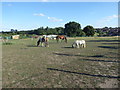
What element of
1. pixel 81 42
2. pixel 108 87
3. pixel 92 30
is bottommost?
pixel 108 87

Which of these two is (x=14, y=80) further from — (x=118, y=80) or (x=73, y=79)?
(x=118, y=80)

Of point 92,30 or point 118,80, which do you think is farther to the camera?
point 92,30

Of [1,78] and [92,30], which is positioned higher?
[92,30]

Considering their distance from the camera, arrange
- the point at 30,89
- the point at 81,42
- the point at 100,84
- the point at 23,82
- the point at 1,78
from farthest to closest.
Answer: the point at 81,42 < the point at 1,78 < the point at 23,82 < the point at 100,84 < the point at 30,89

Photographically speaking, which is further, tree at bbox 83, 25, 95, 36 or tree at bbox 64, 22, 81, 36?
tree at bbox 83, 25, 95, 36

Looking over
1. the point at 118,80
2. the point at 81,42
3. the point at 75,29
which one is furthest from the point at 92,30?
the point at 118,80

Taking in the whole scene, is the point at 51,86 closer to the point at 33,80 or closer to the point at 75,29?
the point at 33,80

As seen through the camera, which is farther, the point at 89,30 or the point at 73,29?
the point at 89,30

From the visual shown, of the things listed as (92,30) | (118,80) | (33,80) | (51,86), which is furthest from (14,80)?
(92,30)

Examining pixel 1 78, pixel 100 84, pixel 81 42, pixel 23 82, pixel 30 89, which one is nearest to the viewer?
pixel 30 89

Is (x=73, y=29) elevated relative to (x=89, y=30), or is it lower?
elevated

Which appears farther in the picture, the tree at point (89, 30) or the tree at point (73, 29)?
→ the tree at point (89, 30)

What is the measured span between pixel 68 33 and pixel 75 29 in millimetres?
5729

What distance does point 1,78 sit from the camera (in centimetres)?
566
